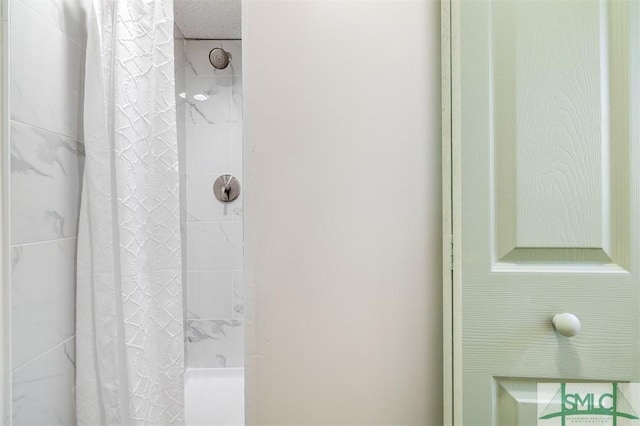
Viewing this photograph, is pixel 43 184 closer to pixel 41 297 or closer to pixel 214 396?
pixel 41 297

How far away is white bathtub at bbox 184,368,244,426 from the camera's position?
1.05 m

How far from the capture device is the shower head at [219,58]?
3.38 feet

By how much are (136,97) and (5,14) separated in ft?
0.74

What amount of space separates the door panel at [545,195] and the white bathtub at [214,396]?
788mm

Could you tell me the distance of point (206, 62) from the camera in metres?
1.05

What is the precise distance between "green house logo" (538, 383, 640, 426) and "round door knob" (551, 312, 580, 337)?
10cm

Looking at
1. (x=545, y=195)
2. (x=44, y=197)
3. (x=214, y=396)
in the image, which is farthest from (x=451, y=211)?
(x=214, y=396)

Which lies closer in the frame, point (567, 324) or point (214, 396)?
point (567, 324)

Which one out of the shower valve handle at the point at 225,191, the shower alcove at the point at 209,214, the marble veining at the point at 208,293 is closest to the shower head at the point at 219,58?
the shower alcove at the point at 209,214

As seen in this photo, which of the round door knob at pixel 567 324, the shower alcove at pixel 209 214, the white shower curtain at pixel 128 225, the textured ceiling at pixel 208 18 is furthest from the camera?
the shower alcove at pixel 209 214

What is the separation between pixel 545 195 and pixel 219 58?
0.96m

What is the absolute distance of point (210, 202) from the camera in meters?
1.05

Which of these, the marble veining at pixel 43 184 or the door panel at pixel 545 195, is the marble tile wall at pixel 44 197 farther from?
the door panel at pixel 545 195

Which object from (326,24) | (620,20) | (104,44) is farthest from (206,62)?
(620,20)
